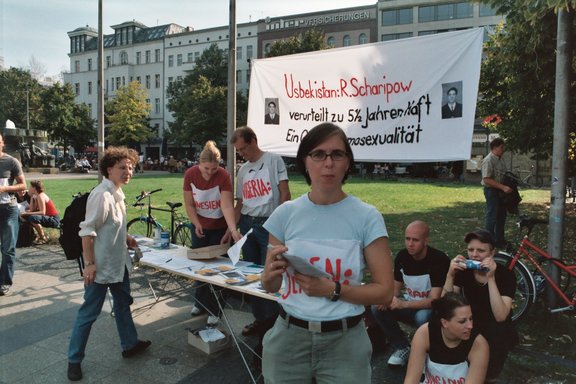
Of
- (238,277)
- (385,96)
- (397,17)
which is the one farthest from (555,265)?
(397,17)

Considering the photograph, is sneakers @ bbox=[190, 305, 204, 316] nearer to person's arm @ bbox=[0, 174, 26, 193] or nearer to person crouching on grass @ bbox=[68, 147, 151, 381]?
person crouching on grass @ bbox=[68, 147, 151, 381]

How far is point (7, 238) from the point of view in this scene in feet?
19.3

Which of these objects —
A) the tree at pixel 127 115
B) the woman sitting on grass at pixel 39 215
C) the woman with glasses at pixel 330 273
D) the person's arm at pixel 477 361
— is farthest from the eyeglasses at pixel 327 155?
the tree at pixel 127 115

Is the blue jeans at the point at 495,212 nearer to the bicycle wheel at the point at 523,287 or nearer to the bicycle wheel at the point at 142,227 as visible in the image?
the bicycle wheel at the point at 523,287

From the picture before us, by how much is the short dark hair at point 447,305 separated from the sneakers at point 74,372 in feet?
9.20

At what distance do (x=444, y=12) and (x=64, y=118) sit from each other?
4379 centimetres

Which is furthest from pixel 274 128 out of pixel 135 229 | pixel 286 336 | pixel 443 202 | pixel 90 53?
pixel 90 53

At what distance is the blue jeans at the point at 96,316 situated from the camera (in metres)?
3.83

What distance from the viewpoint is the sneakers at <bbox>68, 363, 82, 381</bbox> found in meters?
3.78

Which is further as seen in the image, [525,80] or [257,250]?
[525,80]

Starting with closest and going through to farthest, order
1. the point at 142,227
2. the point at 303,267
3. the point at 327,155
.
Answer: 1. the point at 303,267
2. the point at 327,155
3. the point at 142,227

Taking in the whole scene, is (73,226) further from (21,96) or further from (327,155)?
(21,96)

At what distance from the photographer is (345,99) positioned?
4.66m

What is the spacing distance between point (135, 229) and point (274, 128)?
18.1 ft
